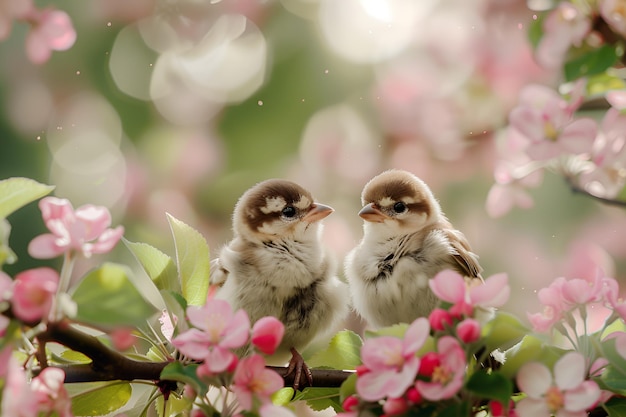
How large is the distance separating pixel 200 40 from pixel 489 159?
101cm

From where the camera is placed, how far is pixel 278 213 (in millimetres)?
1746

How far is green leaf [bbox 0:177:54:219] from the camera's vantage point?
1.02 meters

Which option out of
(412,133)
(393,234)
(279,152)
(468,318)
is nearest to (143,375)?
(468,318)

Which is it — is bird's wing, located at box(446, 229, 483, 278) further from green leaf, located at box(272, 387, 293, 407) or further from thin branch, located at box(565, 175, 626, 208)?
green leaf, located at box(272, 387, 293, 407)

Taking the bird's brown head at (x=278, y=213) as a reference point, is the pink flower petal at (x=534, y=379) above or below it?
above

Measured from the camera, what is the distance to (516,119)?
4.07ft

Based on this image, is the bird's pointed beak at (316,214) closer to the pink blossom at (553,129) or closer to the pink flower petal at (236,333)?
the pink blossom at (553,129)

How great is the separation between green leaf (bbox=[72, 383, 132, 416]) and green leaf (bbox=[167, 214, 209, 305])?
15cm

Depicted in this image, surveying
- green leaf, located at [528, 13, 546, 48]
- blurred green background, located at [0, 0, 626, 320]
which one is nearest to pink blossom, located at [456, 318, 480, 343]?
green leaf, located at [528, 13, 546, 48]

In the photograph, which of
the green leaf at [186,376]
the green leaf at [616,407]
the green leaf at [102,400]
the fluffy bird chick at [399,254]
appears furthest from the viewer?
the fluffy bird chick at [399,254]

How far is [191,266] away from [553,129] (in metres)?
0.54

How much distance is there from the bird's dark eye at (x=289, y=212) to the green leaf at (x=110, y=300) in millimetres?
829

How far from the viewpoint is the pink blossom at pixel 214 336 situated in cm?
101

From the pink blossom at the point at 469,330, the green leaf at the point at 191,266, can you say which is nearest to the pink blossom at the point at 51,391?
the green leaf at the point at 191,266
